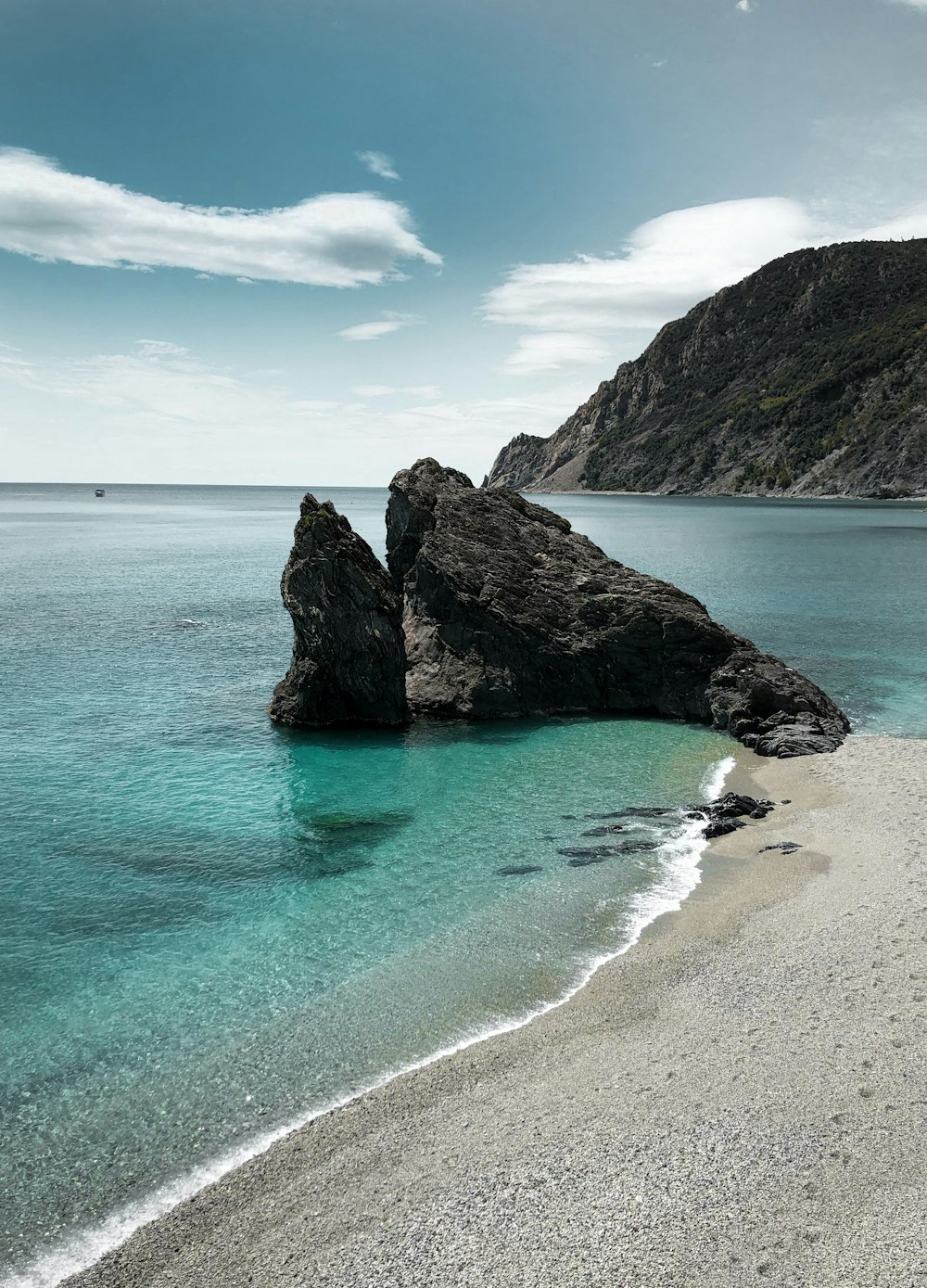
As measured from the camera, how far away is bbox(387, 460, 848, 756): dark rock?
3725 centimetres

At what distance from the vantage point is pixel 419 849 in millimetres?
24625

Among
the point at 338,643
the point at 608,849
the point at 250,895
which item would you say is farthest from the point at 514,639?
the point at 250,895

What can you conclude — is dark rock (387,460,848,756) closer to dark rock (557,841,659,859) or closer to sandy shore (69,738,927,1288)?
dark rock (557,841,659,859)

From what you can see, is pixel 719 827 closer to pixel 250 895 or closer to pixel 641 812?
pixel 641 812

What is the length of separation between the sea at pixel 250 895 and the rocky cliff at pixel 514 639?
6.02 ft

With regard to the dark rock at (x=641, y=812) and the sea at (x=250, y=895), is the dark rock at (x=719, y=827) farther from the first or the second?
the dark rock at (x=641, y=812)

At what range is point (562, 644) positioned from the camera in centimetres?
3981

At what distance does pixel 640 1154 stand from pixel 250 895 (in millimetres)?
12586

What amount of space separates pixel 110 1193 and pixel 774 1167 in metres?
9.61

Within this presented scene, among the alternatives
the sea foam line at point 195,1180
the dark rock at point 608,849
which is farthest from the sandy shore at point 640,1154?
the dark rock at point 608,849

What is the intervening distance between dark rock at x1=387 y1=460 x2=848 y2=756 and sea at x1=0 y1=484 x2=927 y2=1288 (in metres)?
1.76

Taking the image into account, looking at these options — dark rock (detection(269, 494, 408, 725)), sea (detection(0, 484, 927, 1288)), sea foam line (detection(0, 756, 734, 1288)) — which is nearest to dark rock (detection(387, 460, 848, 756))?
sea (detection(0, 484, 927, 1288))

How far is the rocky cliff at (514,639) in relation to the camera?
37062 mm

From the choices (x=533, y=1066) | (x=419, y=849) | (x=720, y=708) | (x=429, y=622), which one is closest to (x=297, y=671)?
(x=429, y=622)
